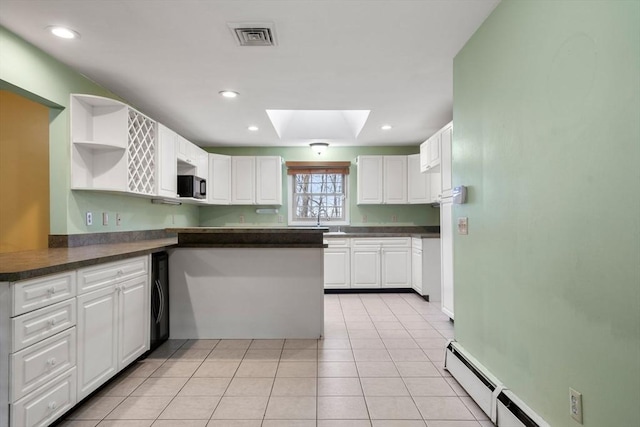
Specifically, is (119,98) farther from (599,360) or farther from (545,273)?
(599,360)

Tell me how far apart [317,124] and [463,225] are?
3.23 m

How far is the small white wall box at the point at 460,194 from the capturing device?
2.34 metres

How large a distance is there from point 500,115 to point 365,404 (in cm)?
189

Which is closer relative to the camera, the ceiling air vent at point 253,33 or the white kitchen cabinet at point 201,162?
the ceiling air vent at point 253,33

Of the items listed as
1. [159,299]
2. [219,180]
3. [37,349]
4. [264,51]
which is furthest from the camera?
[219,180]

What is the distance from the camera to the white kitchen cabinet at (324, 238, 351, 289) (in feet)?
16.8

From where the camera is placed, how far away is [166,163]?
379 centimetres

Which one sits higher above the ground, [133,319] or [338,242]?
[338,242]

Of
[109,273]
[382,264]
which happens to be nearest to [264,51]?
[109,273]

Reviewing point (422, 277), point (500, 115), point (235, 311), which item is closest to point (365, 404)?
point (235, 311)

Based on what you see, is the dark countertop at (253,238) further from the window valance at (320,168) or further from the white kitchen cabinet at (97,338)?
the window valance at (320,168)

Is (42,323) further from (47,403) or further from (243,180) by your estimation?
(243,180)

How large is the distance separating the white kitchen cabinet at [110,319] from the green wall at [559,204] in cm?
245

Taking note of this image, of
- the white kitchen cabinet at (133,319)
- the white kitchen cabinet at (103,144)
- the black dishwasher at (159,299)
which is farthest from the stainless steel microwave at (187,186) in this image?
the white kitchen cabinet at (133,319)
